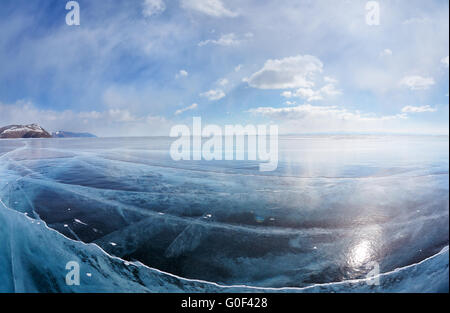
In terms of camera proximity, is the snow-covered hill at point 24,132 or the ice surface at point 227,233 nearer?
the ice surface at point 227,233

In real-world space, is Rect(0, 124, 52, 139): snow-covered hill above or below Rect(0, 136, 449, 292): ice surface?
above

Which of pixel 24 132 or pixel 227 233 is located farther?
pixel 24 132

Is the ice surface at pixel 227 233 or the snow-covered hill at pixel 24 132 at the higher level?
the snow-covered hill at pixel 24 132

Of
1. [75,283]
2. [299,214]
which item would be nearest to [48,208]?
[75,283]

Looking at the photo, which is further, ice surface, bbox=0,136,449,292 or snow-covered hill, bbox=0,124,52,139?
snow-covered hill, bbox=0,124,52,139
